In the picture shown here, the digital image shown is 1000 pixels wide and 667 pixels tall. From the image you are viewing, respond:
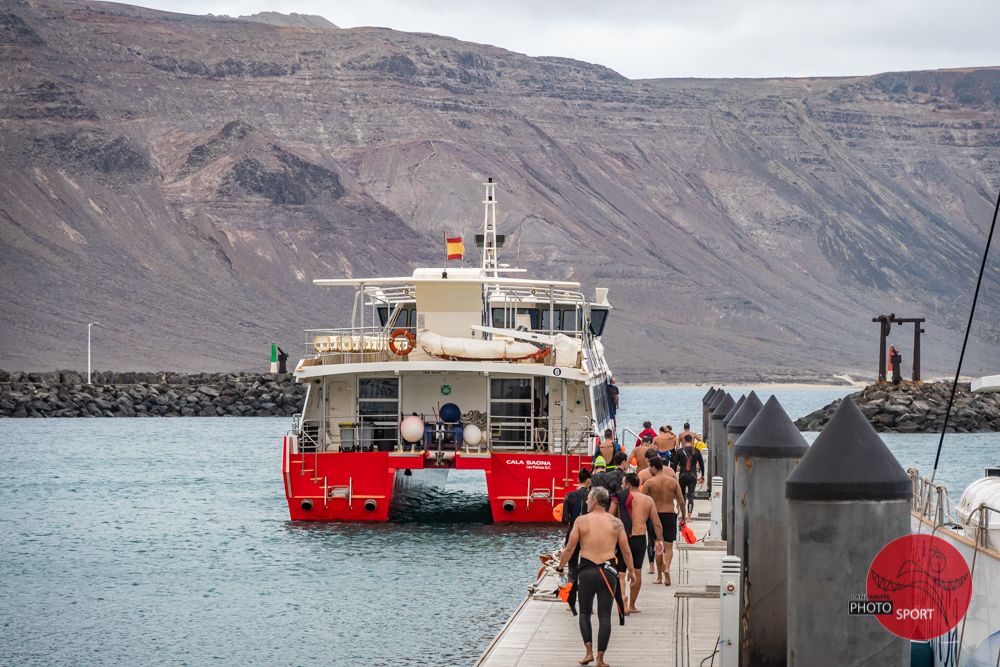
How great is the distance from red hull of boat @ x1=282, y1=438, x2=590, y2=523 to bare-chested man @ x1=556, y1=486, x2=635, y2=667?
40.5ft

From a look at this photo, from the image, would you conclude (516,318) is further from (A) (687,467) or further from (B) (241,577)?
(B) (241,577)

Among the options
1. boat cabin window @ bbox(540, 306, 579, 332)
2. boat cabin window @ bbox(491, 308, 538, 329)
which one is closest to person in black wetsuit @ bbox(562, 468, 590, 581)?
boat cabin window @ bbox(491, 308, 538, 329)

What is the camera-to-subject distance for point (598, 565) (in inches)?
539

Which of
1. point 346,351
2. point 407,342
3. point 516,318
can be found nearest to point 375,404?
point 346,351

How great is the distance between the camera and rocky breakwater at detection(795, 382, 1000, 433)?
262 ft

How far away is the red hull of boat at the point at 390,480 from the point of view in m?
26.7

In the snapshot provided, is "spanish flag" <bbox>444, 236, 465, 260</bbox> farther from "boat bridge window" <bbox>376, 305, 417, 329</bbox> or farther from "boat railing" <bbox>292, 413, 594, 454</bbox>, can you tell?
"boat railing" <bbox>292, 413, 594, 454</bbox>

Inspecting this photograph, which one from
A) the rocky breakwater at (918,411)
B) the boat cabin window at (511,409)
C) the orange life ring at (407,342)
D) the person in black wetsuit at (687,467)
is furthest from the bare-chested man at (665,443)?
the rocky breakwater at (918,411)

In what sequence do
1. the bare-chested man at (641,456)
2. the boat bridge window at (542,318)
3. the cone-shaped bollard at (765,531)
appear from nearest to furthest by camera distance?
the cone-shaped bollard at (765,531), the bare-chested man at (641,456), the boat bridge window at (542,318)

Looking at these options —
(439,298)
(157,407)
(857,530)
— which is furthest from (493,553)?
(157,407)

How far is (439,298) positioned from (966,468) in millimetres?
30938

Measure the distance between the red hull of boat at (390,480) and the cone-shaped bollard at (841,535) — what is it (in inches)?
650

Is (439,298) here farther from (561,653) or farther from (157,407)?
(157,407)

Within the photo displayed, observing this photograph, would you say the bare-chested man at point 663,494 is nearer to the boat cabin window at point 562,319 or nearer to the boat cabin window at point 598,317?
the boat cabin window at point 562,319
